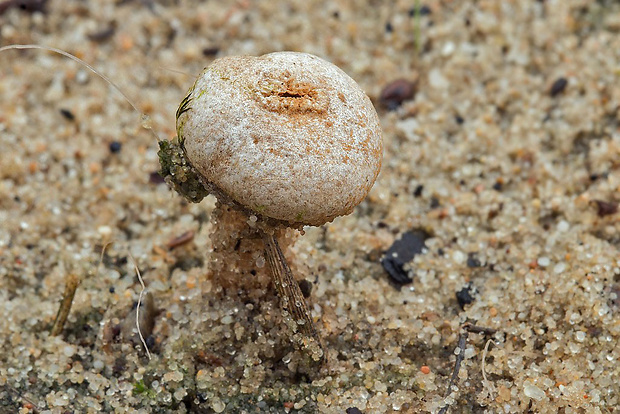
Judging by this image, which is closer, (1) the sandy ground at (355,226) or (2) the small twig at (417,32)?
(1) the sandy ground at (355,226)

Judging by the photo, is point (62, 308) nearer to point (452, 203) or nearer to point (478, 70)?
point (452, 203)

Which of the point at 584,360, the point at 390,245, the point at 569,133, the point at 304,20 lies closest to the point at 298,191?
the point at 390,245

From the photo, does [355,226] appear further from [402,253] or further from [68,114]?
[68,114]

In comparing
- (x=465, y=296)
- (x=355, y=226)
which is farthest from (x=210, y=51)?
(x=465, y=296)

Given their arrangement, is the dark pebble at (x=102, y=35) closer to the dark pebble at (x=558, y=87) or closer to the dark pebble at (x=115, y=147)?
the dark pebble at (x=115, y=147)

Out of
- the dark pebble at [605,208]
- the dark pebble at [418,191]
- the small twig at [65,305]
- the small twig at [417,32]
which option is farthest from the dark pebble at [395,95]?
the small twig at [65,305]

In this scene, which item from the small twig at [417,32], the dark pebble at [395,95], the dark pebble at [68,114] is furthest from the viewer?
the small twig at [417,32]

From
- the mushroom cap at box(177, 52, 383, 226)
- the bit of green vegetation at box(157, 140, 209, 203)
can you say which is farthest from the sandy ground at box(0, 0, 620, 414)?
the mushroom cap at box(177, 52, 383, 226)
